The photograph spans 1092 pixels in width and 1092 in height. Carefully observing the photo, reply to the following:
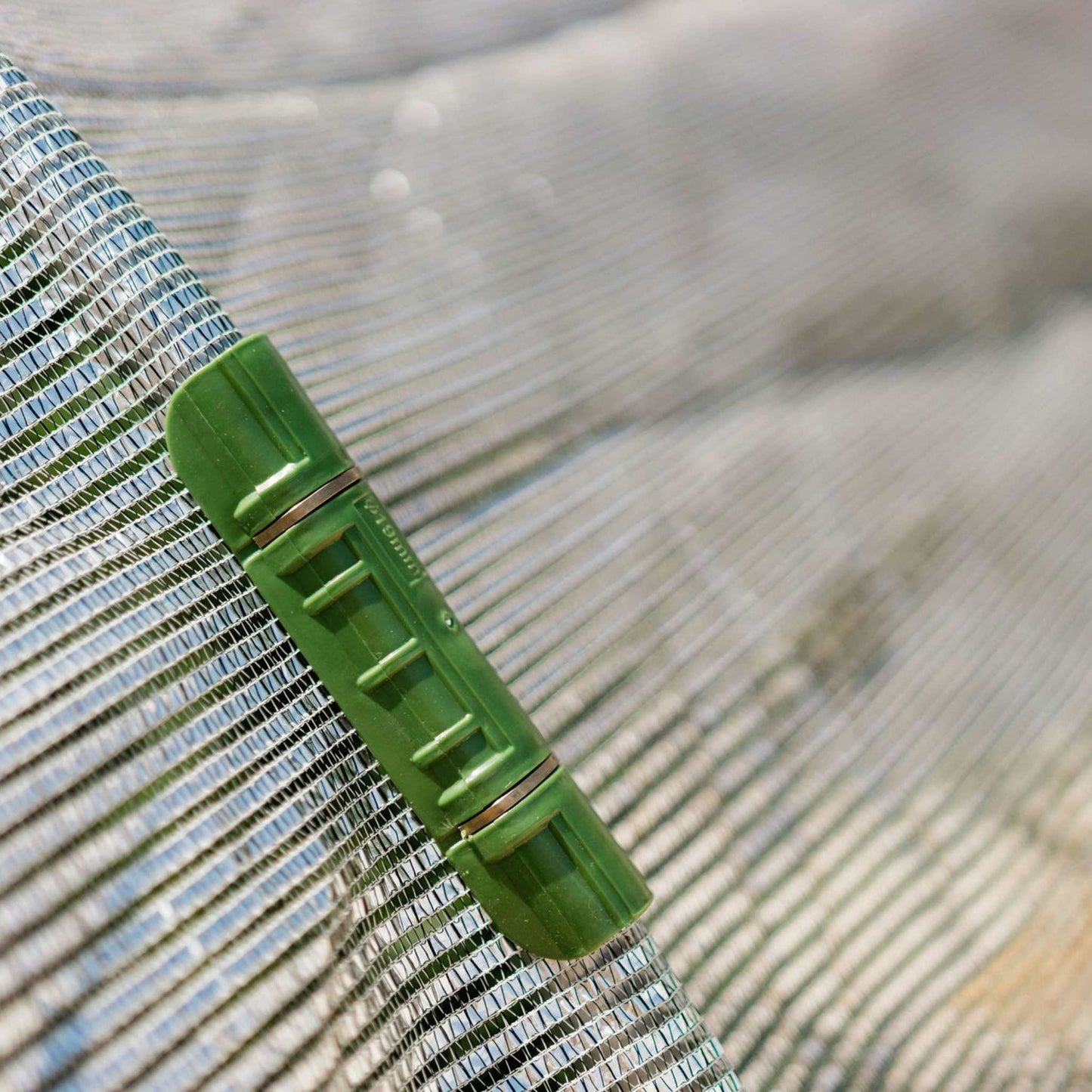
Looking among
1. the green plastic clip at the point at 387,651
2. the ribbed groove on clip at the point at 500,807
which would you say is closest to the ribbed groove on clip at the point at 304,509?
the green plastic clip at the point at 387,651

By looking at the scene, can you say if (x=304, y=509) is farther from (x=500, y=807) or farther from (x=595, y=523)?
(x=595, y=523)

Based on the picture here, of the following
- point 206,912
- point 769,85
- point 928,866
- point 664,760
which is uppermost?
point 769,85

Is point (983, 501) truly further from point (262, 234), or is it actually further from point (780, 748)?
point (262, 234)

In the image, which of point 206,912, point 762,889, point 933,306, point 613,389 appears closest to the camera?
point 206,912

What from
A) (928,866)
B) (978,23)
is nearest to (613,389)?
(928,866)

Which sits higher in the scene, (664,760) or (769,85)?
(769,85)

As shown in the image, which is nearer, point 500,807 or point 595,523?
point 500,807

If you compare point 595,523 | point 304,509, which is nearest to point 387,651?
point 304,509
